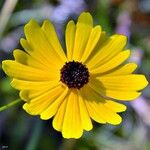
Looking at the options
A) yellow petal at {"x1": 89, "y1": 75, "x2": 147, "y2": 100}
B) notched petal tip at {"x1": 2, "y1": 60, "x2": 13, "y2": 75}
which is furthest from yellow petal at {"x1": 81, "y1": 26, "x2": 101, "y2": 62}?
notched petal tip at {"x1": 2, "y1": 60, "x2": 13, "y2": 75}

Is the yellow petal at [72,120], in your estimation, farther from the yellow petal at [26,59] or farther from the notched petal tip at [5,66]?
the notched petal tip at [5,66]

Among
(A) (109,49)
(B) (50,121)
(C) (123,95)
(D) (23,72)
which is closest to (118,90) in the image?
(C) (123,95)

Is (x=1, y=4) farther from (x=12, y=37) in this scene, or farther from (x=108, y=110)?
(x=108, y=110)

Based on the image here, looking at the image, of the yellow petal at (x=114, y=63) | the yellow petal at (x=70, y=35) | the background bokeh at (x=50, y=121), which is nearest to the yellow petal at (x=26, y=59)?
the yellow petal at (x=70, y=35)

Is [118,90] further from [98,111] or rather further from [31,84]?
[31,84]

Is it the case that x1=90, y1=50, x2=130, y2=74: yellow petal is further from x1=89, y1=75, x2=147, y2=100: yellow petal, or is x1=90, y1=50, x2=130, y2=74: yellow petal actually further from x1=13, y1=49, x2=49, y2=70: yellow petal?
x1=13, y1=49, x2=49, y2=70: yellow petal

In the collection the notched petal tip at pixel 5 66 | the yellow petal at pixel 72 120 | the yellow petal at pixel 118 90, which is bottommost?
the yellow petal at pixel 72 120
